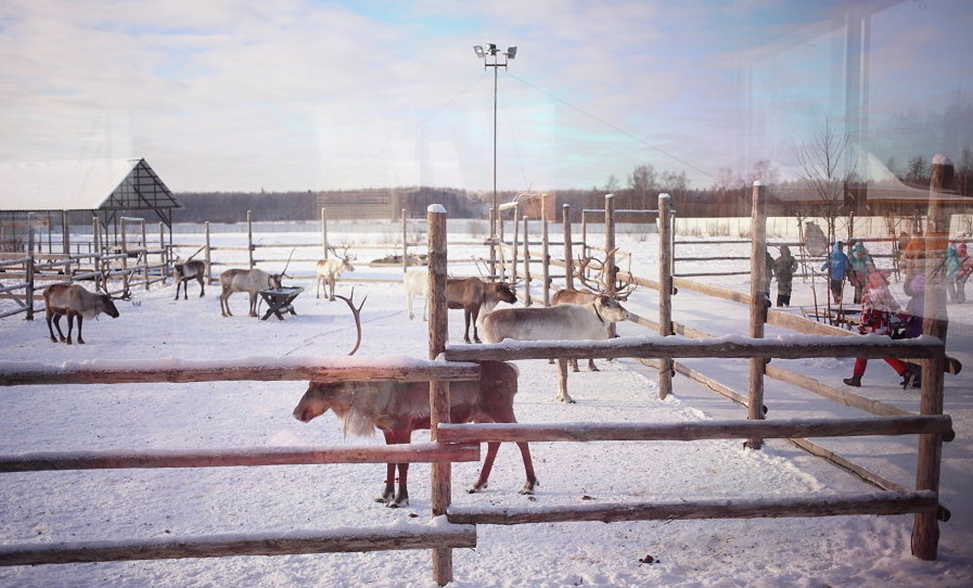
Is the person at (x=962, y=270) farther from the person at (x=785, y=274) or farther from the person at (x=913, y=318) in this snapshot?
the person at (x=785, y=274)

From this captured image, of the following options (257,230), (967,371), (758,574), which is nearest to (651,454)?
(758,574)

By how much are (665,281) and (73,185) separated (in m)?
23.4

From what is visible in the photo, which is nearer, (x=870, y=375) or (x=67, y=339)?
(x=870, y=375)

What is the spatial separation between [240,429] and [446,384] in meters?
3.45

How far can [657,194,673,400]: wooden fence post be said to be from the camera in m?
6.35

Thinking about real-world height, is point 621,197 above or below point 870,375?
above

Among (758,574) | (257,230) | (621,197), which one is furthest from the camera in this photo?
(257,230)

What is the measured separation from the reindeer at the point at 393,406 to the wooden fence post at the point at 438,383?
954 millimetres

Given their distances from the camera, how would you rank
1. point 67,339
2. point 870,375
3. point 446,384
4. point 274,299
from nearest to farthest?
1. point 446,384
2. point 870,375
3. point 67,339
4. point 274,299

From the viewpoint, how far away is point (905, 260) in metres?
5.35

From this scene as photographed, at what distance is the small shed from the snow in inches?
682

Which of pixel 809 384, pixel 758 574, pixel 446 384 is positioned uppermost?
pixel 446 384

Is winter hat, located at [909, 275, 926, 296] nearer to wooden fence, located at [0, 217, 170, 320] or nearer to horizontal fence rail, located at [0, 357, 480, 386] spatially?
horizontal fence rail, located at [0, 357, 480, 386]

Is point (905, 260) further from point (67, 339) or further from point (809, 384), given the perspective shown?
point (67, 339)
